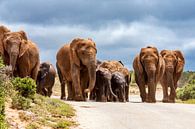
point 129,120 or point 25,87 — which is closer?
point 129,120

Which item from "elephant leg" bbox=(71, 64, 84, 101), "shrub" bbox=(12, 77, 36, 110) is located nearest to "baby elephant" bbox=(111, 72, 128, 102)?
"elephant leg" bbox=(71, 64, 84, 101)

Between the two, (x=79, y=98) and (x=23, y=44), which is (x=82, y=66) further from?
(x=23, y=44)

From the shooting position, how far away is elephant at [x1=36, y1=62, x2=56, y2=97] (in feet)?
116

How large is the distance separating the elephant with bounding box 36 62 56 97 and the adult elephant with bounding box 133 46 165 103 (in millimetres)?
6525

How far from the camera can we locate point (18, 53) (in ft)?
81.3

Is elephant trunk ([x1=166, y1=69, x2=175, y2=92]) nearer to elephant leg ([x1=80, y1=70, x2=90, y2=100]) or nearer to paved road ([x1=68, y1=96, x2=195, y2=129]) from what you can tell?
elephant leg ([x1=80, y1=70, x2=90, y2=100])

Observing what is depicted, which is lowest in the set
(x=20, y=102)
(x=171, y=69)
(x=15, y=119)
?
(x=15, y=119)

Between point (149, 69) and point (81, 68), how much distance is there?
5148 mm

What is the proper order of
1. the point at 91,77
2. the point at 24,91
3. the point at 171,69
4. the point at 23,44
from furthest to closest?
1. the point at 171,69
2. the point at 91,77
3. the point at 23,44
4. the point at 24,91

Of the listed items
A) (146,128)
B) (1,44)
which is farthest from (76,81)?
(146,128)

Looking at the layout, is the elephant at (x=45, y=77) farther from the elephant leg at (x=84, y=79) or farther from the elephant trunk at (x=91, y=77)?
the elephant trunk at (x=91, y=77)

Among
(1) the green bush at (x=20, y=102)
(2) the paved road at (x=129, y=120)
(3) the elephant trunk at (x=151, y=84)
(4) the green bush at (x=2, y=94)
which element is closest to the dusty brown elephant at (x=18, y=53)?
(2) the paved road at (x=129, y=120)

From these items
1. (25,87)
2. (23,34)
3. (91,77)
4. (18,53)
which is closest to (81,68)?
(91,77)

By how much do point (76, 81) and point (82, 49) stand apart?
1.81 meters
